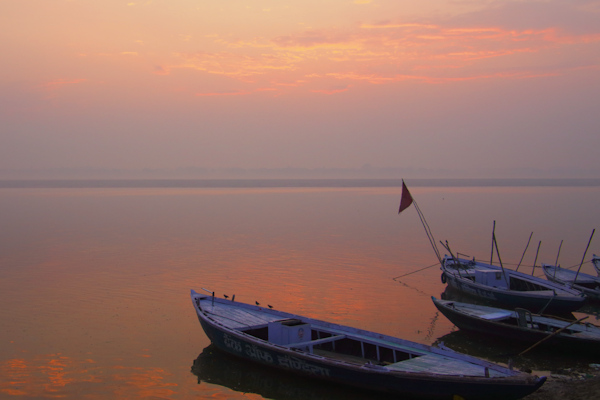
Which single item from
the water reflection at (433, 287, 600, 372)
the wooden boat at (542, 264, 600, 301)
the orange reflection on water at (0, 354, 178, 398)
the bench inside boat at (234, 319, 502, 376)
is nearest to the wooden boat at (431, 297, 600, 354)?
the water reflection at (433, 287, 600, 372)

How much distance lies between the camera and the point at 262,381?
13703 millimetres

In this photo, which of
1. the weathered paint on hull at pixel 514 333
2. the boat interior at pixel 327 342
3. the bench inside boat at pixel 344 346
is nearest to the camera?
the bench inside boat at pixel 344 346

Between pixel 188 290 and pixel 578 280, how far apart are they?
16935mm

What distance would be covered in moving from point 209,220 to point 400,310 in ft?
116

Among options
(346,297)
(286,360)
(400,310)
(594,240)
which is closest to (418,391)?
(286,360)

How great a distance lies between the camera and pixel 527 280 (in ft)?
73.3

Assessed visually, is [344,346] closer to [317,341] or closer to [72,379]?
[317,341]

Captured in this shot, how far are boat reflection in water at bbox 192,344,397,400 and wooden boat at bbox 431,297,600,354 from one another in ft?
17.6

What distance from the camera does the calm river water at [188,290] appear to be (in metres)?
13.7

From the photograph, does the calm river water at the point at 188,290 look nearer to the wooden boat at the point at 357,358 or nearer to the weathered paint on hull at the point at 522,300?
the wooden boat at the point at 357,358

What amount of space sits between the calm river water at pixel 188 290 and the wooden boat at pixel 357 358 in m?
0.71

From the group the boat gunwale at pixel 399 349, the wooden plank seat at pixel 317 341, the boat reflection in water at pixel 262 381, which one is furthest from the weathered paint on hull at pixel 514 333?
the boat reflection in water at pixel 262 381

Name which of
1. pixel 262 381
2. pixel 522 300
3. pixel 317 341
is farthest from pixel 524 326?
pixel 262 381

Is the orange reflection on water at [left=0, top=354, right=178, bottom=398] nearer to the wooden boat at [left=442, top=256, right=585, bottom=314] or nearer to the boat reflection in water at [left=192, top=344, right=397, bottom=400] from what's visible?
the boat reflection in water at [left=192, top=344, right=397, bottom=400]
